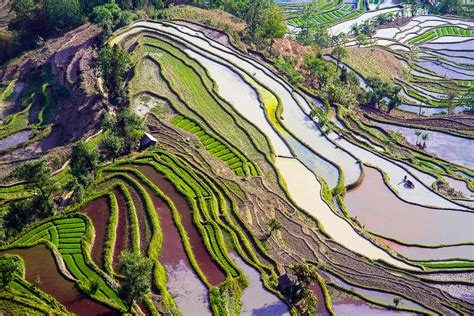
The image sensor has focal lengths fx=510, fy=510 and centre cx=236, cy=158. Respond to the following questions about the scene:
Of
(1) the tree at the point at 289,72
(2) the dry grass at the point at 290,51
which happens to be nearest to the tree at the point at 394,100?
(1) the tree at the point at 289,72

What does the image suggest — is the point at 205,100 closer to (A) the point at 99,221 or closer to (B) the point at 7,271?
(A) the point at 99,221

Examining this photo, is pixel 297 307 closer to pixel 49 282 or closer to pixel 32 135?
pixel 49 282

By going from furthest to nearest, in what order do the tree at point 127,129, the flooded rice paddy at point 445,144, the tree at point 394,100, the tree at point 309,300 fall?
the tree at point 394,100, the flooded rice paddy at point 445,144, the tree at point 127,129, the tree at point 309,300

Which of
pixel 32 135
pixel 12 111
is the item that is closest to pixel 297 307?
pixel 32 135

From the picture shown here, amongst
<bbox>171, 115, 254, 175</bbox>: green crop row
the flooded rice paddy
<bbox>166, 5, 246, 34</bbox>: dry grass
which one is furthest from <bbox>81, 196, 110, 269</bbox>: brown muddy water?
<bbox>166, 5, 246, 34</bbox>: dry grass

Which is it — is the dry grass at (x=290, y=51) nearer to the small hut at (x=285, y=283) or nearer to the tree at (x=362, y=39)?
the tree at (x=362, y=39)

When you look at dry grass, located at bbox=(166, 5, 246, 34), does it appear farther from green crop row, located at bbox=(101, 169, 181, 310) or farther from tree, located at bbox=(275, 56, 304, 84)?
green crop row, located at bbox=(101, 169, 181, 310)
